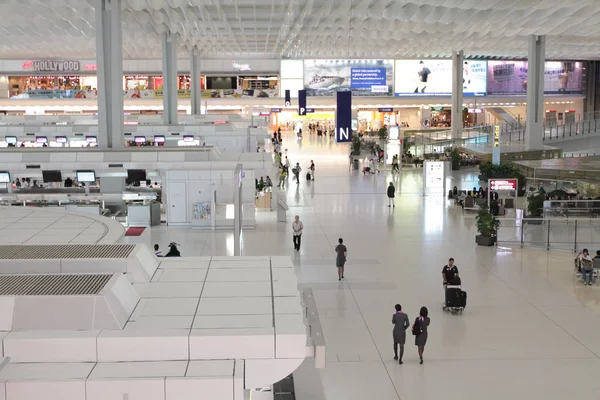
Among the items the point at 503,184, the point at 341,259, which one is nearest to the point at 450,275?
the point at 341,259

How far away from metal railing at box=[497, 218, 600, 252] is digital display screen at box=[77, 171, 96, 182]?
1199 centimetres

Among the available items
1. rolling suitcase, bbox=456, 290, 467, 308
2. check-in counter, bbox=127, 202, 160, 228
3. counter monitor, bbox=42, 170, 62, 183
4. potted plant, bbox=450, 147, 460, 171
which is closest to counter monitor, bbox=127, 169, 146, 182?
check-in counter, bbox=127, 202, 160, 228

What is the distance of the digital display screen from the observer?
23.6 meters

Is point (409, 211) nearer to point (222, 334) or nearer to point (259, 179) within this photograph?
point (259, 179)

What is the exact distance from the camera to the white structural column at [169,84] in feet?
138

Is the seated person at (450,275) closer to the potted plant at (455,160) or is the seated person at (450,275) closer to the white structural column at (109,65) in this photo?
the white structural column at (109,65)

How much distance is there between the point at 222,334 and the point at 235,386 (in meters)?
0.53

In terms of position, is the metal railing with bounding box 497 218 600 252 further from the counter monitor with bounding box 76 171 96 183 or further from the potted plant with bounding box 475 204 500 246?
the counter monitor with bounding box 76 171 96 183

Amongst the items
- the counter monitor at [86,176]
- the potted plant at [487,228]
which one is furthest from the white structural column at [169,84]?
the potted plant at [487,228]

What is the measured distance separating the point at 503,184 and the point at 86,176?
14.0 m

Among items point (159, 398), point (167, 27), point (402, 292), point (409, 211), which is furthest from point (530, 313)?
point (167, 27)

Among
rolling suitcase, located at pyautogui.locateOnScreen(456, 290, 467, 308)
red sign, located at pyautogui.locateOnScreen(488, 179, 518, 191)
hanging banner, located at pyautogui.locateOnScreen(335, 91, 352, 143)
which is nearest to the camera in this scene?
rolling suitcase, located at pyautogui.locateOnScreen(456, 290, 467, 308)

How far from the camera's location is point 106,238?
420 inches

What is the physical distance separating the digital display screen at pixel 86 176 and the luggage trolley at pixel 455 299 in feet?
44.2
